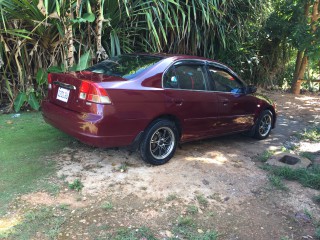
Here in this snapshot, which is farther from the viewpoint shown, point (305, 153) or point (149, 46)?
point (149, 46)

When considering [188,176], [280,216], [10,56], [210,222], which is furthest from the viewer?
[10,56]

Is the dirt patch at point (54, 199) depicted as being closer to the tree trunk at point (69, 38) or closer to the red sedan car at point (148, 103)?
the red sedan car at point (148, 103)

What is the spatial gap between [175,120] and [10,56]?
3.67 metres

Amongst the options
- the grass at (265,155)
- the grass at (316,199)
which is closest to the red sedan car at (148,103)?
the grass at (265,155)

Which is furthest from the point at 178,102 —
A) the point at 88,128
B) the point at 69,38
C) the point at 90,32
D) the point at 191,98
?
the point at 90,32

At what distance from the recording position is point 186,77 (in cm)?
454

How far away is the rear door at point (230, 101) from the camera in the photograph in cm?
495

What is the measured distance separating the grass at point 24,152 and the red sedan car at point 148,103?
0.50 meters

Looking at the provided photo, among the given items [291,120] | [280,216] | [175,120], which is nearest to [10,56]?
[175,120]

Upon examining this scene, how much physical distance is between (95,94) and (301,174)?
2843 millimetres

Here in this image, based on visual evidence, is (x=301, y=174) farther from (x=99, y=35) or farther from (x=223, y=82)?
(x=99, y=35)

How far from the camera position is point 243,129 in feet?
18.2

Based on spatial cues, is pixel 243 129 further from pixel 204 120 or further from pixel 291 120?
pixel 291 120

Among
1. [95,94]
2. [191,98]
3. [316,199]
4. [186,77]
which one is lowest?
[316,199]
